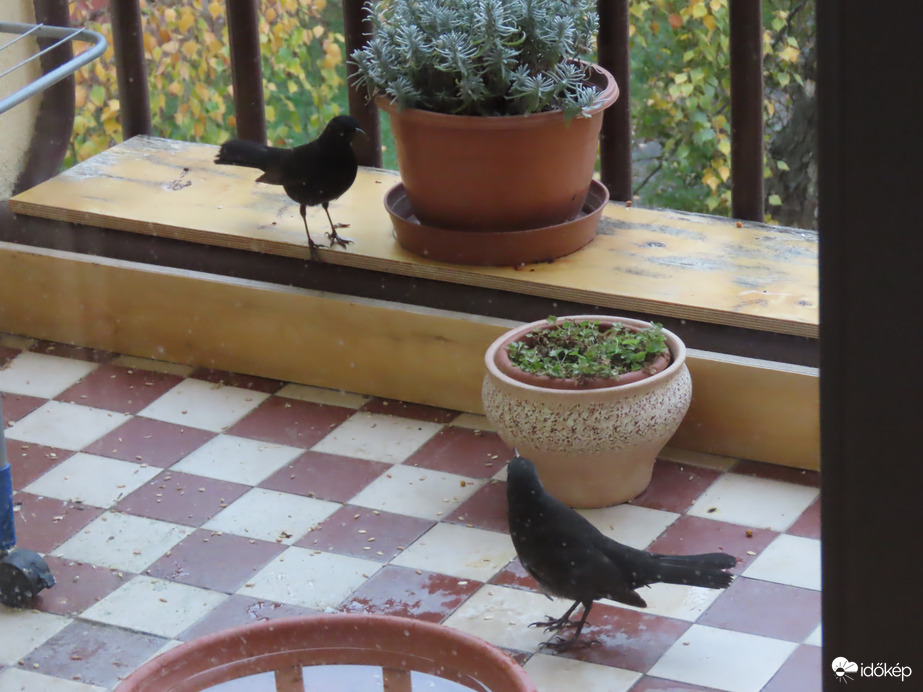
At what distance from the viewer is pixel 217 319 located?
3707 millimetres

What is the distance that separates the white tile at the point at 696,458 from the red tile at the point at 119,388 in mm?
1457

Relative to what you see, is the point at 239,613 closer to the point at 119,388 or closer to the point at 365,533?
the point at 365,533

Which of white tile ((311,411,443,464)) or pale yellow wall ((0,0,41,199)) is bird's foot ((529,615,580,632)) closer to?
white tile ((311,411,443,464))

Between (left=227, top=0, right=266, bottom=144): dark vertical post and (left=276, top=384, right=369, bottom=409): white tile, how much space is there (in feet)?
3.01

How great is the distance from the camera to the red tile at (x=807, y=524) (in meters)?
2.78

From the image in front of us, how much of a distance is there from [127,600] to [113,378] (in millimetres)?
1217

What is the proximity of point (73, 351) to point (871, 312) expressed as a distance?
12.3ft

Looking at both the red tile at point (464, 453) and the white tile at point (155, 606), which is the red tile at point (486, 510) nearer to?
the red tile at point (464, 453)

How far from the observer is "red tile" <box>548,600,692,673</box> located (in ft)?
7.74

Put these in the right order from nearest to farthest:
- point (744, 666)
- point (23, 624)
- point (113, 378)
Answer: point (744, 666) < point (23, 624) < point (113, 378)

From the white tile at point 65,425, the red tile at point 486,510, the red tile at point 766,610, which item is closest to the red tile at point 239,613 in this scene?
the red tile at point 486,510

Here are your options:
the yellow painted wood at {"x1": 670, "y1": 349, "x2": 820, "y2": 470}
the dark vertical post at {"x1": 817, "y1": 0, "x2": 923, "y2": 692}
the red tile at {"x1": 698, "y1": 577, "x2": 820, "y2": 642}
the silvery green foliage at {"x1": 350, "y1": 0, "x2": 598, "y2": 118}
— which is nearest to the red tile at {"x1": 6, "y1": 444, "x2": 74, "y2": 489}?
the silvery green foliage at {"x1": 350, "y1": 0, "x2": 598, "y2": 118}

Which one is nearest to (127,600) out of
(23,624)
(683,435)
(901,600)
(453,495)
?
(23,624)

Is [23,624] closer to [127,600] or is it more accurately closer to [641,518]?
[127,600]
